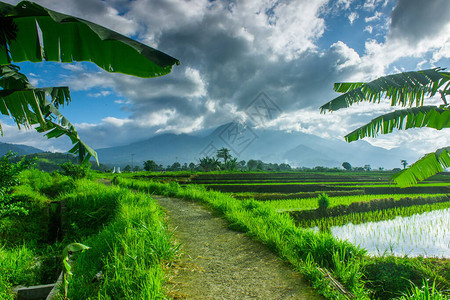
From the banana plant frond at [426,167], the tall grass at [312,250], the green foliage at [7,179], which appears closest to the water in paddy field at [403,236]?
the tall grass at [312,250]

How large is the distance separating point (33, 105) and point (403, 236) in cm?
953

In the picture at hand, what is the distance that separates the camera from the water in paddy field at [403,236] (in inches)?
236

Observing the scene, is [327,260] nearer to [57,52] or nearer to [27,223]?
[57,52]

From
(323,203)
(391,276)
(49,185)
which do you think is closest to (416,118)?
(391,276)

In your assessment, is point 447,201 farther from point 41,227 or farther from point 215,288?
point 41,227

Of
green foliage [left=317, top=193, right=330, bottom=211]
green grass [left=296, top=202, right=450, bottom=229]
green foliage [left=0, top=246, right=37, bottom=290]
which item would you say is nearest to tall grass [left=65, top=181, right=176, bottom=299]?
green foliage [left=0, top=246, right=37, bottom=290]

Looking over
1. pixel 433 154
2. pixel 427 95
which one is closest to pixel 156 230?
pixel 433 154

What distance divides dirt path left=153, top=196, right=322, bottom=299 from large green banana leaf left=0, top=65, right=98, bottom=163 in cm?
206

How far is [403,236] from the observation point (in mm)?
7105

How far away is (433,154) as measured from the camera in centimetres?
358

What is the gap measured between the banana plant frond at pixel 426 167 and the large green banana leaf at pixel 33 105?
4.94 m

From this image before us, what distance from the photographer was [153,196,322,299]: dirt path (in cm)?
253

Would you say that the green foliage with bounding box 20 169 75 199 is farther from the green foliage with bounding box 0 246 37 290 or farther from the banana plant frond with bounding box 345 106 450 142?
the banana plant frond with bounding box 345 106 450 142

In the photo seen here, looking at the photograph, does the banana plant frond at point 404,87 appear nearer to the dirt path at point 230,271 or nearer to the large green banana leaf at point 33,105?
the dirt path at point 230,271
